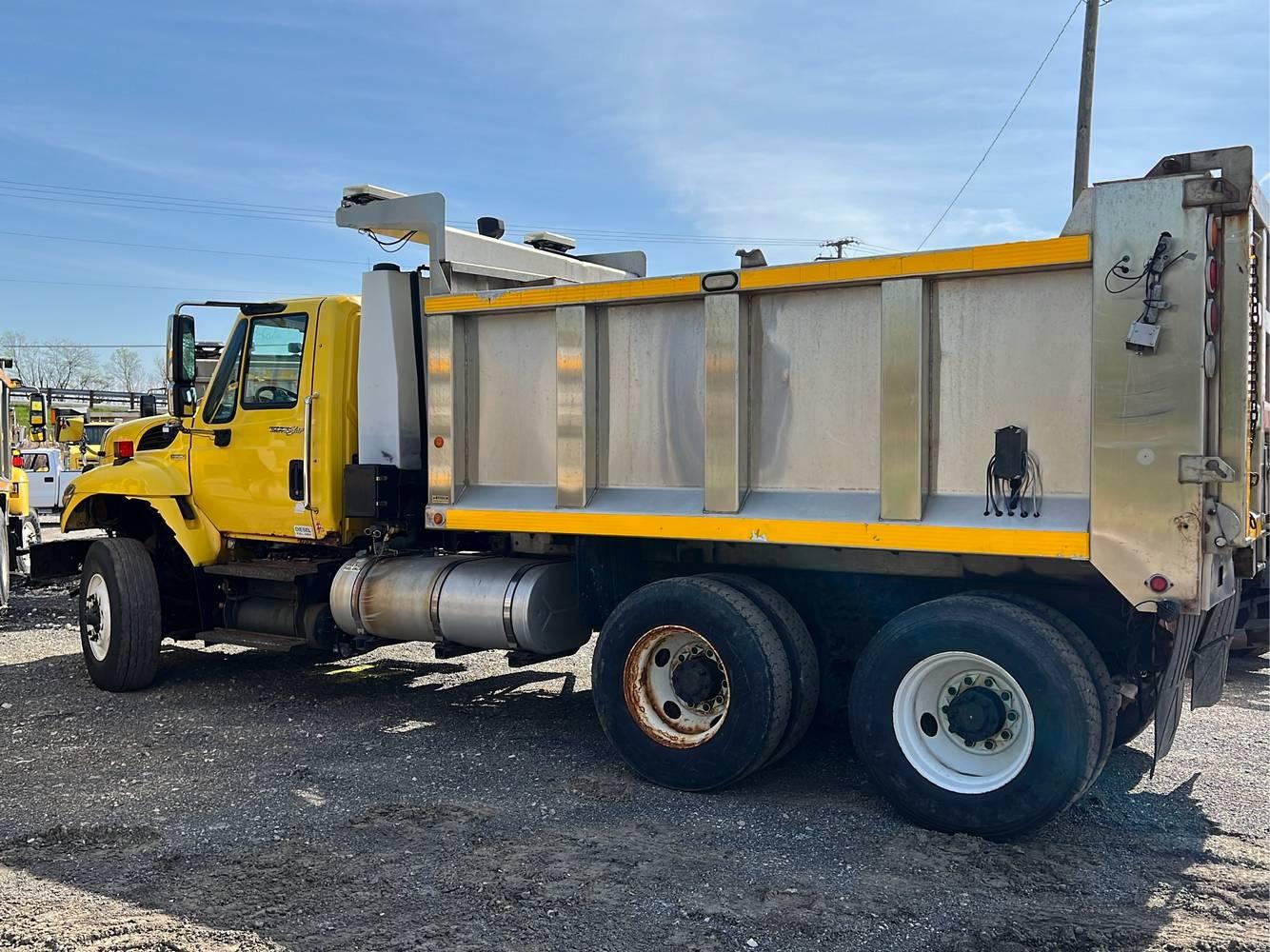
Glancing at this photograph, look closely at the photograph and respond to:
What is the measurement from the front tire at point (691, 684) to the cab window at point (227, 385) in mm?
3555

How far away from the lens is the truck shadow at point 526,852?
163 inches

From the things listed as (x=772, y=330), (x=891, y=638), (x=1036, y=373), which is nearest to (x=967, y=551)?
(x=891, y=638)

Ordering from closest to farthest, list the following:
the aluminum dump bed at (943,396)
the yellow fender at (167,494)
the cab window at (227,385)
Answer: the aluminum dump bed at (943,396)
the cab window at (227,385)
the yellow fender at (167,494)

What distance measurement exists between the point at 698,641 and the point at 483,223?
11.0 ft

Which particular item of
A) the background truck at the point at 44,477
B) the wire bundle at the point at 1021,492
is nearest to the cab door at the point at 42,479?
the background truck at the point at 44,477

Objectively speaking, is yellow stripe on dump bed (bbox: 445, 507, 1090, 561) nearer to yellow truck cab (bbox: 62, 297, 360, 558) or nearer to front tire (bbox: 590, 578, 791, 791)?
front tire (bbox: 590, 578, 791, 791)

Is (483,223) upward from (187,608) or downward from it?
upward

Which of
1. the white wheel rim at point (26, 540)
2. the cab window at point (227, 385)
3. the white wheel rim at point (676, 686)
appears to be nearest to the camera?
the white wheel rim at point (676, 686)

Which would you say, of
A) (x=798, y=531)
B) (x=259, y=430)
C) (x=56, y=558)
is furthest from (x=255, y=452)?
(x=798, y=531)

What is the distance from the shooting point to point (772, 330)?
5.61 meters

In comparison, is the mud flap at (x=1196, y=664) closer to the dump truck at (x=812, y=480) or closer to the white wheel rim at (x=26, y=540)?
the dump truck at (x=812, y=480)

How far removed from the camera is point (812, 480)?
553cm

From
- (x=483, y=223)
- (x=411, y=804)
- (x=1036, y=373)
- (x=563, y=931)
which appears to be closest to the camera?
(x=563, y=931)

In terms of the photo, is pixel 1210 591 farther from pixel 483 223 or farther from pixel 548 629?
pixel 483 223
